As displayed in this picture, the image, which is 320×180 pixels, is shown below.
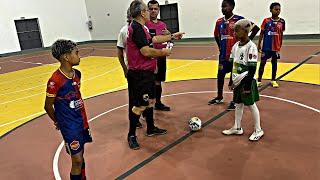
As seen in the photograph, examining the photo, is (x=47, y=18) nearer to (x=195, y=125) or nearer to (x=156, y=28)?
(x=156, y=28)

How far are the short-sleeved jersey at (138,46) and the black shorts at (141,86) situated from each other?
2.9 inches

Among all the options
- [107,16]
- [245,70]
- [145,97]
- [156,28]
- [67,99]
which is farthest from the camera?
[107,16]

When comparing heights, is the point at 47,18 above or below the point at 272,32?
above

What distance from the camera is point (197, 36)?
17.0 meters

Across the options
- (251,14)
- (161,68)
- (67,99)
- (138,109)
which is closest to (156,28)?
(161,68)

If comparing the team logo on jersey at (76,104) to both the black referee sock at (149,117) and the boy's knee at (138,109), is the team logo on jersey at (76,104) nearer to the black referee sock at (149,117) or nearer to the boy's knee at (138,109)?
the boy's knee at (138,109)

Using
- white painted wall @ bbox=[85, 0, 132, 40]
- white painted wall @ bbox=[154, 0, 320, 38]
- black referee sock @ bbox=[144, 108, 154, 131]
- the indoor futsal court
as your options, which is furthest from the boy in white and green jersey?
white painted wall @ bbox=[85, 0, 132, 40]

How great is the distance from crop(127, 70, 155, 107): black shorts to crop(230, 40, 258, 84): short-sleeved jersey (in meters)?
1.17

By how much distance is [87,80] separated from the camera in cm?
957

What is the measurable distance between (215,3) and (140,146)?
1288cm

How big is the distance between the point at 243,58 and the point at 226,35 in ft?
4.48

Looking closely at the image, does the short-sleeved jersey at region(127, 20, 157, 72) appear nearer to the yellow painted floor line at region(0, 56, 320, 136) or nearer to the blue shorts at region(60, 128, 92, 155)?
the blue shorts at region(60, 128, 92, 155)

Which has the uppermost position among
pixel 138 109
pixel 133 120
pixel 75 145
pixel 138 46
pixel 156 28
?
pixel 156 28

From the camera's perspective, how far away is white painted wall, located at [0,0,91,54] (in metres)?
19.5
